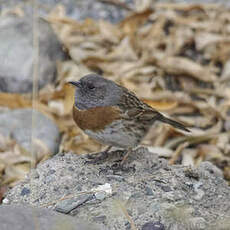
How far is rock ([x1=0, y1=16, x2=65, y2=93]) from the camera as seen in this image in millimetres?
7926

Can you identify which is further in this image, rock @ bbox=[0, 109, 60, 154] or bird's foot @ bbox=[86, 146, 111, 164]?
rock @ bbox=[0, 109, 60, 154]

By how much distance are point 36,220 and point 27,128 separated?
329cm

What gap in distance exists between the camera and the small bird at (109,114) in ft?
17.3

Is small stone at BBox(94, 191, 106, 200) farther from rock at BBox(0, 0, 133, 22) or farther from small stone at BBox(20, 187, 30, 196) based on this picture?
rock at BBox(0, 0, 133, 22)

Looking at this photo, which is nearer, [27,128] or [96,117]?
[96,117]

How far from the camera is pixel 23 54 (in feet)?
26.5

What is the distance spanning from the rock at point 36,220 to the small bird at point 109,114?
4.18 feet

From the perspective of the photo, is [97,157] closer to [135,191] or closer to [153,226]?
[135,191]

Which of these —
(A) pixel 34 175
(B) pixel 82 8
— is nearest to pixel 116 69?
(B) pixel 82 8

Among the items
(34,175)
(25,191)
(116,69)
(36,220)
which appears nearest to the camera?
(36,220)

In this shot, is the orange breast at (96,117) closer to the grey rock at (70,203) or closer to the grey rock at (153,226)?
the grey rock at (70,203)

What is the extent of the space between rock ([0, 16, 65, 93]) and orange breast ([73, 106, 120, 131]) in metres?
2.69

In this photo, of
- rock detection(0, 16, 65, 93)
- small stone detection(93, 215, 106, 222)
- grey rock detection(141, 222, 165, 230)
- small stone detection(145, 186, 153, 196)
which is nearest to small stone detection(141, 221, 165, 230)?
grey rock detection(141, 222, 165, 230)

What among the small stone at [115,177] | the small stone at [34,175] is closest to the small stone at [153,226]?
the small stone at [115,177]
